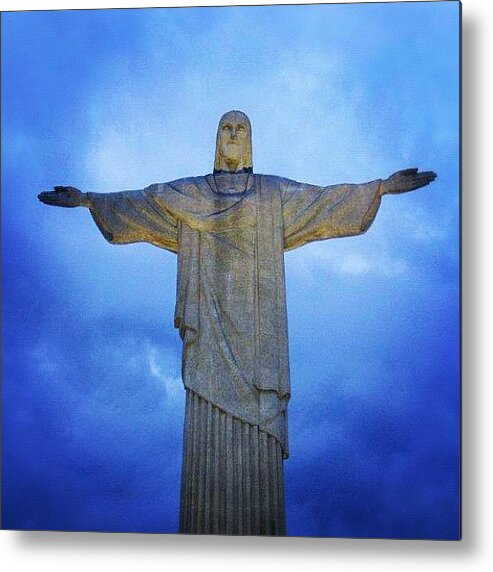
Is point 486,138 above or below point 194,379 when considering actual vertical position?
above

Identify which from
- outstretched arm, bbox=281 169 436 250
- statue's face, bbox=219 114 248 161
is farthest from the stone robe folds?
statue's face, bbox=219 114 248 161

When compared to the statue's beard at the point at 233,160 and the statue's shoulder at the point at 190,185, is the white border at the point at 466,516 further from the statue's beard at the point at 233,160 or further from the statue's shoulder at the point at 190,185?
the statue's shoulder at the point at 190,185

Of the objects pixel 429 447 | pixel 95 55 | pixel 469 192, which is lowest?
pixel 429 447

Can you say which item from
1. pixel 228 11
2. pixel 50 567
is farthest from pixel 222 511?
pixel 228 11

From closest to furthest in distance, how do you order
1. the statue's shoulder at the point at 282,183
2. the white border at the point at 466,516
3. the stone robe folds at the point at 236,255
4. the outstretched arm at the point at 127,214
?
the white border at the point at 466,516 → the stone robe folds at the point at 236,255 → the statue's shoulder at the point at 282,183 → the outstretched arm at the point at 127,214

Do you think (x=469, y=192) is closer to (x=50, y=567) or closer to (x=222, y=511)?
(x=222, y=511)

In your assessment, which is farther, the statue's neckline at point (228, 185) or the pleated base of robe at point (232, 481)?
the statue's neckline at point (228, 185)

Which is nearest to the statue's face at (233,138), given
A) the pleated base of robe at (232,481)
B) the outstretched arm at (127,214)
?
the outstretched arm at (127,214)
